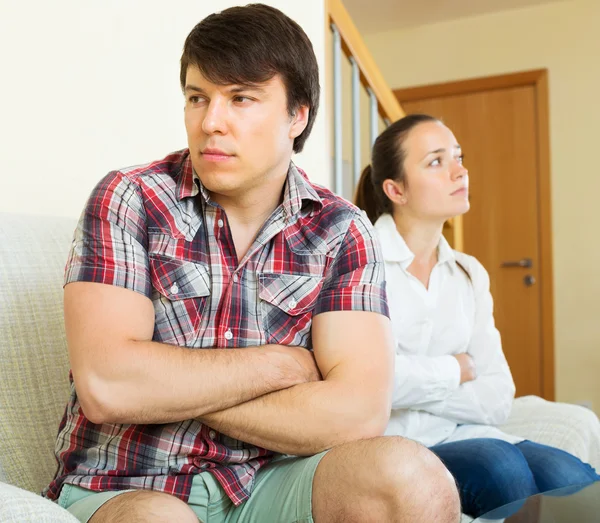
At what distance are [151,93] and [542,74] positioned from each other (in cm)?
298

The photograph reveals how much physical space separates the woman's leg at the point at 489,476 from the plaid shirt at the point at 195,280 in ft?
1.54

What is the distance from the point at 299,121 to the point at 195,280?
368mm

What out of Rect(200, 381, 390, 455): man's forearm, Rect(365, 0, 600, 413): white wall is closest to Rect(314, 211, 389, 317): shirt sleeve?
Rect(200, 381, 390, 455): man's forearm

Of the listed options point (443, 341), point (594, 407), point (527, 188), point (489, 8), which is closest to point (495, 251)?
point (527, 188)

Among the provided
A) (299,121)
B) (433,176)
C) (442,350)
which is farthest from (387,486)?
(433,176)

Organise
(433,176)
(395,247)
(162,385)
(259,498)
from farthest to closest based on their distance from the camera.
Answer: (433,176) < (395,247) < (259,498) < (162,385)

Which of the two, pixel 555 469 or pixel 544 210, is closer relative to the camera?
pixel 555 469

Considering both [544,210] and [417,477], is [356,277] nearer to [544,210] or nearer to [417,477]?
[417,477]

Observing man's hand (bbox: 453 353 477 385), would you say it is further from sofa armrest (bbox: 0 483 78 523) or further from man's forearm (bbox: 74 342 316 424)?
sofa armrest (bbox: 0 483 78 523)

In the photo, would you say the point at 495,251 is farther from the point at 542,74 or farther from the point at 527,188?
the point at 542,74

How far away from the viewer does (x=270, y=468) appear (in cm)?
116

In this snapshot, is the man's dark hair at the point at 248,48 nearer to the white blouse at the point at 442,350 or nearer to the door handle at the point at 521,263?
the white blouse at the point at 442,350

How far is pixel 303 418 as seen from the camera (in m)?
1.06

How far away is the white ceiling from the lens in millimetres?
4163
